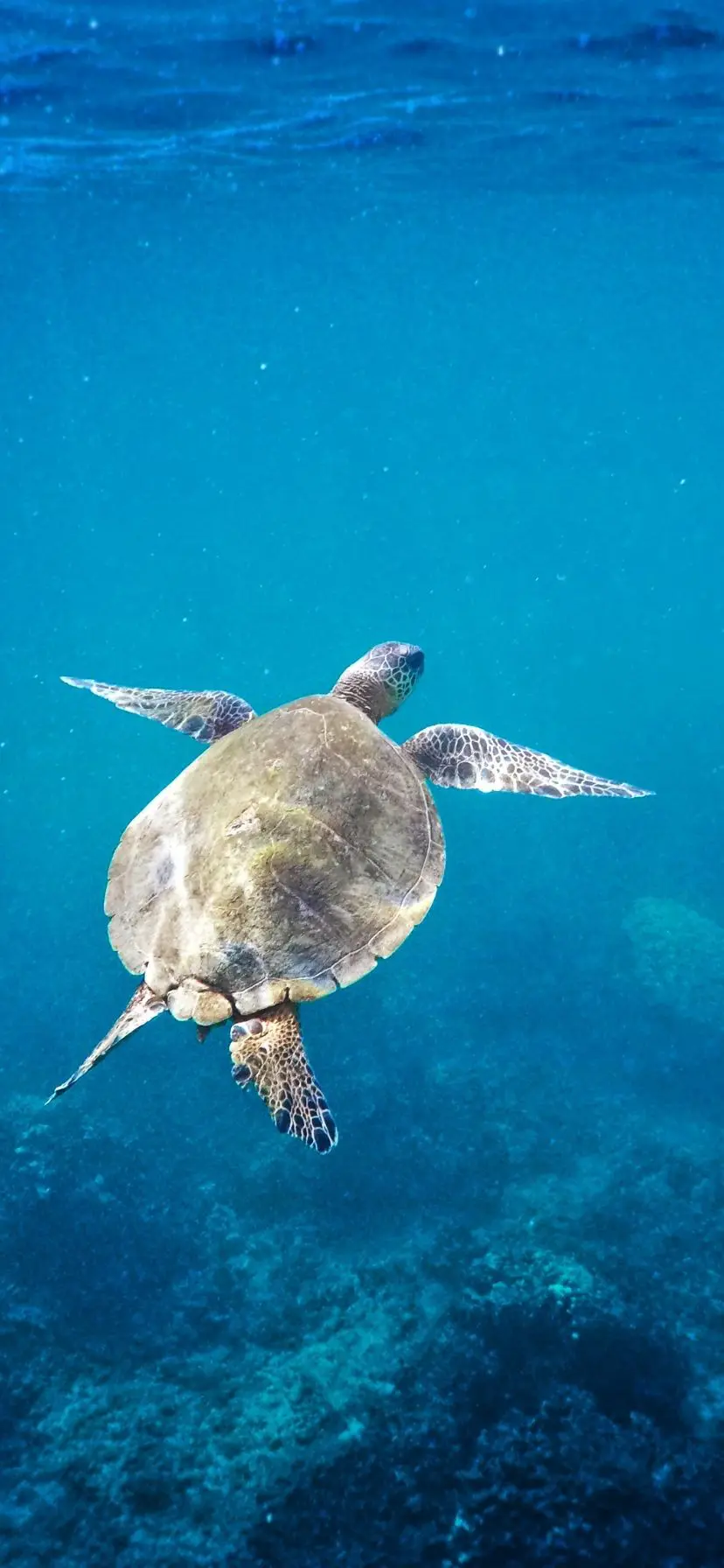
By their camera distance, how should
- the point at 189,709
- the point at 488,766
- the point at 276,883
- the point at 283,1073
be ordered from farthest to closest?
1. the point at 189,709
2. the point at 488,766
3. the point at 276,883
4. the point at 283,1073

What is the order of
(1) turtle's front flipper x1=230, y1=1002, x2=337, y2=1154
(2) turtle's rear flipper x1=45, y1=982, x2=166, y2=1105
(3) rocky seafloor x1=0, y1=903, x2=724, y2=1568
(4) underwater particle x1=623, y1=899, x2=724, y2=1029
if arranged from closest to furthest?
(1) turtle's front flipper x1=230, y1=1002, x2=337, y2=1154 < (2) turtle's rear flipper x1=45, y1=982, x2=166, y2=1105 < (3) rocky seafloor x1=0, y1=903, x2=724, y2=1568 < (4) underwater particle x1=623, y1=899, x2=724, y2=1029

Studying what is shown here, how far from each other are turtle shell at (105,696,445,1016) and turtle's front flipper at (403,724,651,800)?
833mm

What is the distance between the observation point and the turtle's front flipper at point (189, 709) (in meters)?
6.48

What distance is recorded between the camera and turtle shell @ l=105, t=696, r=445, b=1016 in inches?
168

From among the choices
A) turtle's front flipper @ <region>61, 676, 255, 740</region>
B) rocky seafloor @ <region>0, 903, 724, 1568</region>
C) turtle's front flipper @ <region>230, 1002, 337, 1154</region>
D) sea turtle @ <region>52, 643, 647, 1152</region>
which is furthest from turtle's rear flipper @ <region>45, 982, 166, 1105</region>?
rocky seafloor @ <region>0, 903, 724, 1568</region>

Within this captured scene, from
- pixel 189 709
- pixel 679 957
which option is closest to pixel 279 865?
pixel 189 709

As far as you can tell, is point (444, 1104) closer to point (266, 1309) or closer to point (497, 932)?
point (266, 1309)

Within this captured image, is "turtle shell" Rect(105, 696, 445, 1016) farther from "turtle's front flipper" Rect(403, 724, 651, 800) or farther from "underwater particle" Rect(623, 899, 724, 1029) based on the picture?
"underwater particle" Rect(623, 899, 724, 1029)

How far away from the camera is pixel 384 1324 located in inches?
291

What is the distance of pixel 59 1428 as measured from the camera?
21.6 feet

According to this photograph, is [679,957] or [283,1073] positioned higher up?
[283,1073]

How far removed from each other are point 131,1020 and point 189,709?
298cm

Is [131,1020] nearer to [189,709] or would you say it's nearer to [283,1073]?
[283,1073]

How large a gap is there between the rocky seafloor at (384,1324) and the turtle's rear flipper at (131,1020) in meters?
3.90
